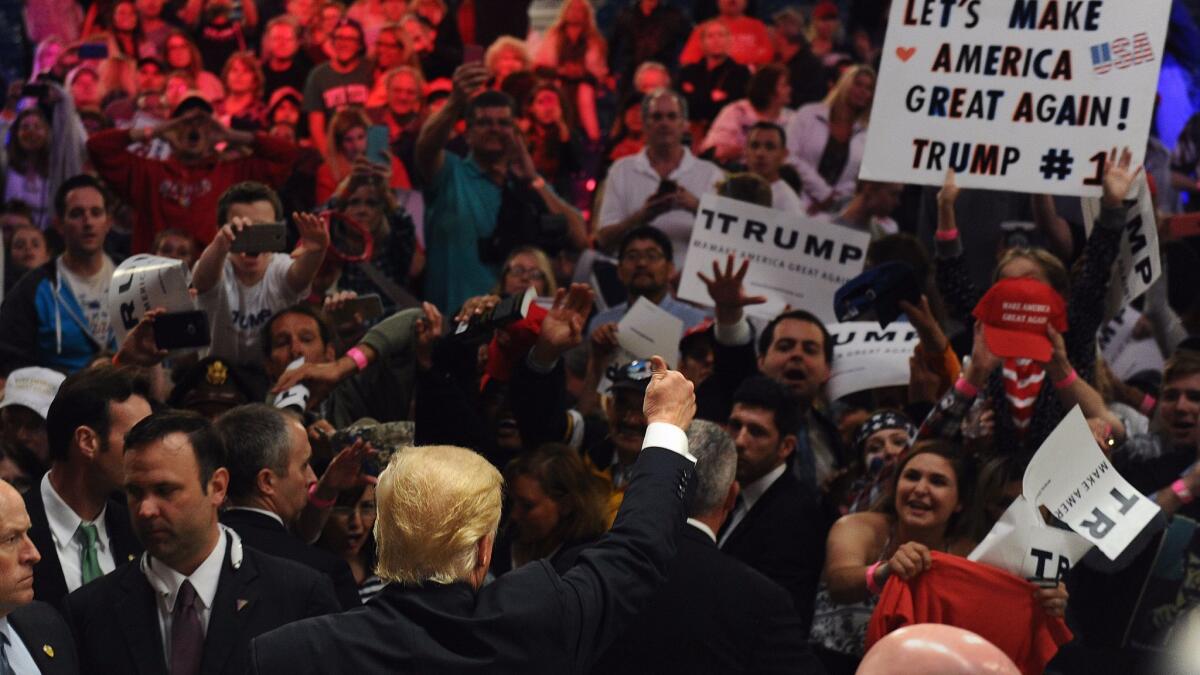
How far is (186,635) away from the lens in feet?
14.8

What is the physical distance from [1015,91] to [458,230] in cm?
333

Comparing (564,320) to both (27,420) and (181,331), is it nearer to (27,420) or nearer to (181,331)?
(181,331)

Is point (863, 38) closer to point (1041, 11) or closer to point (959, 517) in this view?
point (1041, 11)

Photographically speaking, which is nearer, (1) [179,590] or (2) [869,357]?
(1) [179,590]

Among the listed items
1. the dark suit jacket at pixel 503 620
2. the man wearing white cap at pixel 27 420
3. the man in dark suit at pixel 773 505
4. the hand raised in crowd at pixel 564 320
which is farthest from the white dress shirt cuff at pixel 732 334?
the dark suit jacket at pixel 503 620

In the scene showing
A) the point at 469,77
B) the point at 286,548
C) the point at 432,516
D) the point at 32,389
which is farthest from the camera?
the point at 469,77

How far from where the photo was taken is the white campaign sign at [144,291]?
6.43 meters

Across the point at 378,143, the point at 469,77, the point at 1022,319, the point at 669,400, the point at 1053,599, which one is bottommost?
the point at 1053,599

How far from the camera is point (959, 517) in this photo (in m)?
5.78

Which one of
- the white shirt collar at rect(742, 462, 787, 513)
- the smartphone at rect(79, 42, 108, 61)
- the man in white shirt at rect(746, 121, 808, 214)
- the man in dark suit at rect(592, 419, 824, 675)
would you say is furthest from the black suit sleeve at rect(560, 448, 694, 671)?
the smartphone at rect(79, 42, 108, 61)

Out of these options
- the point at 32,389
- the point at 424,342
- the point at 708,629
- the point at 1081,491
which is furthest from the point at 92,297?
the point at 1081,491

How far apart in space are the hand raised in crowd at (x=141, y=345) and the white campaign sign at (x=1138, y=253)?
3.31m

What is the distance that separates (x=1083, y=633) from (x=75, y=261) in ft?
14.9

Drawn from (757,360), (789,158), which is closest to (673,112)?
(789,158)
